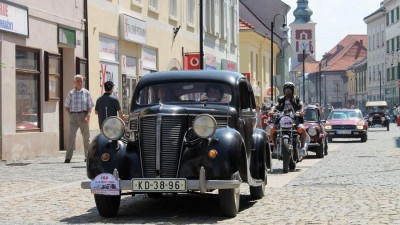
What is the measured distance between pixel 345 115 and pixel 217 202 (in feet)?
87.7

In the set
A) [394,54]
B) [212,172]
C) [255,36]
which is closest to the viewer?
[212,172]

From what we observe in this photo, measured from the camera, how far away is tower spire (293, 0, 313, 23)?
181m

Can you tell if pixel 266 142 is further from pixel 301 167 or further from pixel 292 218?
pixel 301 167

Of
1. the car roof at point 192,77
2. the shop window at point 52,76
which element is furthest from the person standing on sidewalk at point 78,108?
the car roof at point 192,77

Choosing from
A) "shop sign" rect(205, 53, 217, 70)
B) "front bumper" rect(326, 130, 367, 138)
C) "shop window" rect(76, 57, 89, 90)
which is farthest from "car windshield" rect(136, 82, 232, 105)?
"shop sign" rect(205, 53, 217, 70)

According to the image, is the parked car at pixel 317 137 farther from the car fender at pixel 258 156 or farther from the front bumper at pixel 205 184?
the front bumper at pixel 205 184

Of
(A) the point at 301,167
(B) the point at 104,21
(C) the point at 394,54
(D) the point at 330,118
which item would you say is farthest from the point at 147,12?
(C) the point at 394,54

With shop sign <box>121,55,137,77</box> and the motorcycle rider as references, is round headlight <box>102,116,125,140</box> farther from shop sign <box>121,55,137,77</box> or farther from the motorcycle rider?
shop sign <box>121,55,137,77</box>

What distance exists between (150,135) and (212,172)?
2.71ft

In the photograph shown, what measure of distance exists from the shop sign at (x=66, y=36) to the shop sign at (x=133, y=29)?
12.7ft

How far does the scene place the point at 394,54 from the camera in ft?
315

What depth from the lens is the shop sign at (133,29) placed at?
27.7 m

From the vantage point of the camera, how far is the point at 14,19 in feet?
65.9

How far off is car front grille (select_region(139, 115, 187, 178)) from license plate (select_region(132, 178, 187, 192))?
18 cm
